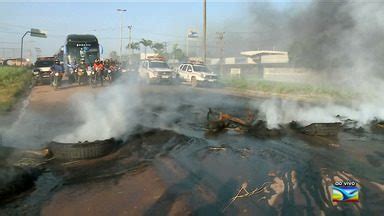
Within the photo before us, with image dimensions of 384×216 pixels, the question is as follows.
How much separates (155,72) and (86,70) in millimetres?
4535

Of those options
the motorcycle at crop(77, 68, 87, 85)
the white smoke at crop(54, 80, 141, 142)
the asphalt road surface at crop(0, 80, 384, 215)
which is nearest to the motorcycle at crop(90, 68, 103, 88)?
the motorcycle at crop(77, 68, 87, 85)

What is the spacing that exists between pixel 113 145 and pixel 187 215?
3622mm

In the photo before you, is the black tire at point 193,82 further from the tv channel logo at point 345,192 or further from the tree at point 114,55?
the tree at point 114,55

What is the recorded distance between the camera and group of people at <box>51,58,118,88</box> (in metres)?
22.2

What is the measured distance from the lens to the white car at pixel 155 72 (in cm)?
2589

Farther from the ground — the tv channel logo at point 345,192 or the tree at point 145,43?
the tree at point 145,43

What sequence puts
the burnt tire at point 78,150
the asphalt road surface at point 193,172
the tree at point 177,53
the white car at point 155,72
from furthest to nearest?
the tree at point 177,53 < the white car at point 155,72 < the burnt tire at point 78,150 < the asphalt road surface at point 193,172

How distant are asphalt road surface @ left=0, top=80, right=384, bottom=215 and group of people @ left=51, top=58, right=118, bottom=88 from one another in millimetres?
11118

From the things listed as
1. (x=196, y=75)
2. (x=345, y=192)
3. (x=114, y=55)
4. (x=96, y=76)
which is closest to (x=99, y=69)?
(x=96, y=76)

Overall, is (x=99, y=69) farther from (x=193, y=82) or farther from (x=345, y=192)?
(x=345, y=192)

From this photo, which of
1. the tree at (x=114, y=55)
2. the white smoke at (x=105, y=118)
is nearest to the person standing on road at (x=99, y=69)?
the white smoke at (x=105, y=118)

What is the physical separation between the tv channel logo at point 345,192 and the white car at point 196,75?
21699 mm

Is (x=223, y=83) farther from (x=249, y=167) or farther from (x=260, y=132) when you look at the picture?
(x=249, y=167)

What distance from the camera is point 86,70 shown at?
23688 mm
